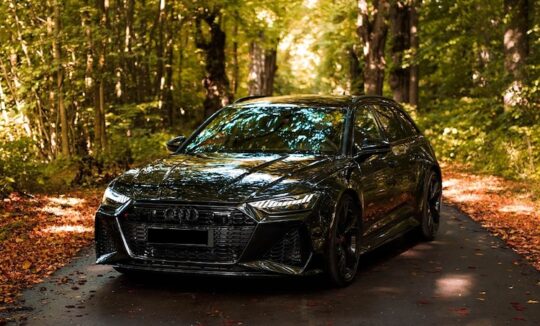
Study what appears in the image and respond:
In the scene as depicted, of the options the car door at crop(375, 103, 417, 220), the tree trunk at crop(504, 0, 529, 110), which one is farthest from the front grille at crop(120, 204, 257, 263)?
the tree trunk at crop(504, 0, 529, 110)

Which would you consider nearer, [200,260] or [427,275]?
[200,260]

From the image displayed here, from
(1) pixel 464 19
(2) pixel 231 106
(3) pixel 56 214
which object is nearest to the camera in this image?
(2) pixel 231 106

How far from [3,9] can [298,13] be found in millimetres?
30326

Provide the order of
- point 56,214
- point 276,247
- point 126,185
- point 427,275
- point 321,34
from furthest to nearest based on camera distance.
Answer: point 321,34 → point 56,214 → point 427,275 → point 126,185 → point 276,247

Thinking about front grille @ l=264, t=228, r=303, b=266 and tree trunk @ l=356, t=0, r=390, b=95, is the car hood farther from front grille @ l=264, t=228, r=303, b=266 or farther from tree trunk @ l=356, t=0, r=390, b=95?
tree trunk @ l=356, t=0, r=390, b=95

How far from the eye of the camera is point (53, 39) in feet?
51.2

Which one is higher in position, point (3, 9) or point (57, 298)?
point (3, 9)

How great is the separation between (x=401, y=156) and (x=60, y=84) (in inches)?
402

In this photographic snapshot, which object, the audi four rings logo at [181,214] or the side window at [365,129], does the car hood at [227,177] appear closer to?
the audi four rings logo at [181,214]

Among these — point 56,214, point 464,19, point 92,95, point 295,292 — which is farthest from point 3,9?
point 464,19

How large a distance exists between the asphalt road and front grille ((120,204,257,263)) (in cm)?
34

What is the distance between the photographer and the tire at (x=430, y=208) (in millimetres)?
9398

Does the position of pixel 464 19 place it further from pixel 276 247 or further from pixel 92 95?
pixel 276 247

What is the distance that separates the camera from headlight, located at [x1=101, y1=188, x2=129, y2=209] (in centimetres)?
665
